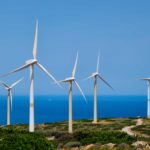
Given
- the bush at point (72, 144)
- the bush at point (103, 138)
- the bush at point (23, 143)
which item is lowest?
the bush at point (72, 144)

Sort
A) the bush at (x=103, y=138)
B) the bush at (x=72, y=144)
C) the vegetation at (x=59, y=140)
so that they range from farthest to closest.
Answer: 1. the bush at (x=103, y=138)
2. the bush at (x=72, y=144)
3. the vegetation at (x=59, y=140)

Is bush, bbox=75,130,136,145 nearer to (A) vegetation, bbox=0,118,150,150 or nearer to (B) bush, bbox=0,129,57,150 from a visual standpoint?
(A) vegetation, bbox=0,118,150,150

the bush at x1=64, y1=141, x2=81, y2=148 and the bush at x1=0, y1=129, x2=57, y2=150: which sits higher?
the bush at x1=0, y1=129, x2=57, y2=150

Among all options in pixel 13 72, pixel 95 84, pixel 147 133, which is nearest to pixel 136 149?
pixel 13 72

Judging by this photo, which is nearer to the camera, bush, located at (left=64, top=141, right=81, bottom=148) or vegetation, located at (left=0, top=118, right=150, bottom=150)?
vegetation, located at (left=0, top=118, right=150, bottom=150)

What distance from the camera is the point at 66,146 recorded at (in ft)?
188

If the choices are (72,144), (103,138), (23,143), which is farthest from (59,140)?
(23,143)

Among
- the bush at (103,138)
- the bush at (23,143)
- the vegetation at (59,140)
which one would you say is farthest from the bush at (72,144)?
the bush at (23,143)

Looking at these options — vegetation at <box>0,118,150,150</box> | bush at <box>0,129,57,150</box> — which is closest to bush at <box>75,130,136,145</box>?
vegetation at <box>0,118,150,150</box>

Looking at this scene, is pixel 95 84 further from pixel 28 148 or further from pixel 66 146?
pixel 28 148

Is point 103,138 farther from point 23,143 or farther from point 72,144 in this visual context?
point 23,143

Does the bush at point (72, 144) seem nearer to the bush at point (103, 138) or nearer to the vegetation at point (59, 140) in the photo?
the vegetation at point (59, 140)

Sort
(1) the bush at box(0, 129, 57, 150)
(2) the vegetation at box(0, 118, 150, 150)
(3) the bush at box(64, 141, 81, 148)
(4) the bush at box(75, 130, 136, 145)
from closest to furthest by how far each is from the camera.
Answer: (1) the bush at box(0, 129, 57, 150), (2) the vegetation at box(0, 118, 150, 150), (3) the bush at box(64, 141, 81, 148), (4) the bush at box(75, 130, 136, 145)

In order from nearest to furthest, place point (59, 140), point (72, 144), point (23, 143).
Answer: point (23, 143), point (72, 144), point (59, 140)
